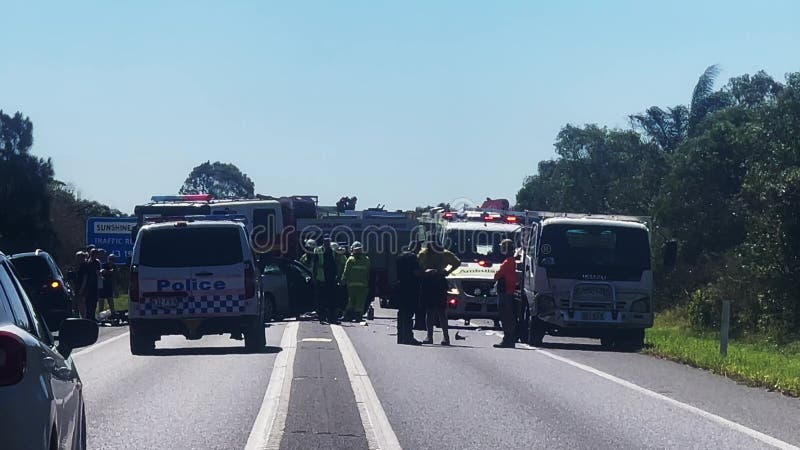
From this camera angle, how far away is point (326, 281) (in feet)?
101

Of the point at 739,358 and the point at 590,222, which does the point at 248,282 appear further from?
the point at 739,358

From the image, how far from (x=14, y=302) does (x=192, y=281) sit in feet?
46.7

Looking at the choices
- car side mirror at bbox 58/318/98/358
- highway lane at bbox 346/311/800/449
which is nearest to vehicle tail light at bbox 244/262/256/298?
highway lane at bbox 346/311/800/449

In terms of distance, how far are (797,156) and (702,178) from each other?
904 inches

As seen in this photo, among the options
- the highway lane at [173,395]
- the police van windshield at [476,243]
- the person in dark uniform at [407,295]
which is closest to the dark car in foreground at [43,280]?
the highway lane at [173,395]

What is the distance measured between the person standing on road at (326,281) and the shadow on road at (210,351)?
6.72 m

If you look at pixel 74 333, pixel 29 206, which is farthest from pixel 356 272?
pixel 29 206

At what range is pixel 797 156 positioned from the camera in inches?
1467

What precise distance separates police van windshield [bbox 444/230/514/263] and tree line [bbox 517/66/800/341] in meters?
5.17

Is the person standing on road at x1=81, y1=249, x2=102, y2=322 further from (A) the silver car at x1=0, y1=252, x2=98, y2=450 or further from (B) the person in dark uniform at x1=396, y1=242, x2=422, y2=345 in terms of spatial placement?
(A) the silver car at x1=0, y1=252, x2=98, y2=450

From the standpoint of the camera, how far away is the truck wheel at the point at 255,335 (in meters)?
22.0

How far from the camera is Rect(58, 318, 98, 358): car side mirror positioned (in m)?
8.36

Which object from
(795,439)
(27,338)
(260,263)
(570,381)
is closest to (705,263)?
(260,263)

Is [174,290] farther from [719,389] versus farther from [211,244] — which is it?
[719,389]
